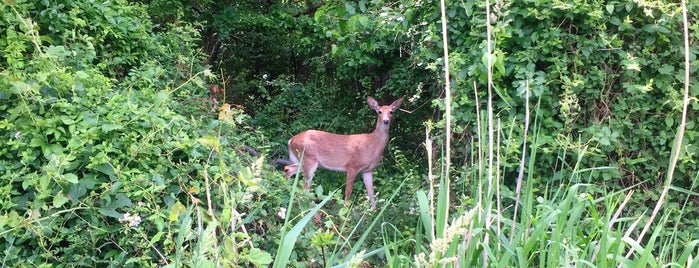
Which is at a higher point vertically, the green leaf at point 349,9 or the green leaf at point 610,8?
the green leaf at point 349,9

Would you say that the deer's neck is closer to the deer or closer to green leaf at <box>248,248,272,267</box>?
the deer

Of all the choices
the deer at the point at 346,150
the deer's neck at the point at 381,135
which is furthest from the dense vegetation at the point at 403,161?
the deer's neck at the point at 381,135

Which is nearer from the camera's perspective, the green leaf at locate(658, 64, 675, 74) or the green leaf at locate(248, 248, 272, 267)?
the green leaf at locate(248, 248, 272, 267)

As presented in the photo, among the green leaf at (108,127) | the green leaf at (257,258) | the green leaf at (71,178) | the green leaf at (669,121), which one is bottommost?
the green leaf at (669,121)

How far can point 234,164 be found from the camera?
3533 mm

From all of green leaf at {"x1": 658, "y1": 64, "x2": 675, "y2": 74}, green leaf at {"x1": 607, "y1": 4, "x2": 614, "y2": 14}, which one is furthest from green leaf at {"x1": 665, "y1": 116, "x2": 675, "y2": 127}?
green leaf at {"x1": 607, "y1": 4, "x2": 614, "y2": 14}

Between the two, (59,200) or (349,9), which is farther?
(349,9)

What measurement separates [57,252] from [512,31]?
2.70 m

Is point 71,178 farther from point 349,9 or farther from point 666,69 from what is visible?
point 666,69

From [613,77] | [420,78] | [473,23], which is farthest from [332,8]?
[420,78]

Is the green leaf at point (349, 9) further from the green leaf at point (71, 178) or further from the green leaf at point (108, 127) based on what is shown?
the green leaf at point (71, 178)

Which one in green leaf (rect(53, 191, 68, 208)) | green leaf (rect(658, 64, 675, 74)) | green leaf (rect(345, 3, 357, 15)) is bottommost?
green leaf (rect(53, 191, 68, 208))

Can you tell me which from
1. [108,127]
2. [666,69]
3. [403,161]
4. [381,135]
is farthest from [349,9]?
[381,135]

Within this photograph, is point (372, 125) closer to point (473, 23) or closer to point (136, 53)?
point (136, 53)
